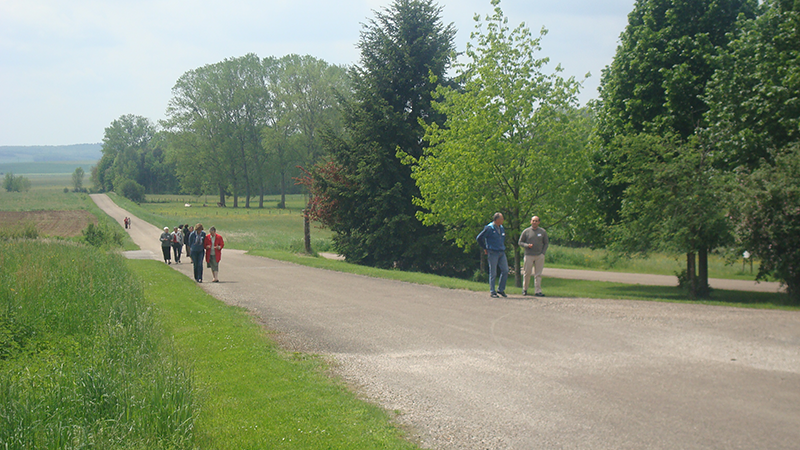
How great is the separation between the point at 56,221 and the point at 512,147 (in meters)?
59.3

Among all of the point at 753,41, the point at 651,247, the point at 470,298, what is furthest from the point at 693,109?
the point at 470,298

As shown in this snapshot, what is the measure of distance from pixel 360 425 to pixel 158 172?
15062 cm

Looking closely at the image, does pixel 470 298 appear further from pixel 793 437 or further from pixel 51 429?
pixel 51 429

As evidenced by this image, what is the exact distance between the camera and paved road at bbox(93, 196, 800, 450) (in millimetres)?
5676

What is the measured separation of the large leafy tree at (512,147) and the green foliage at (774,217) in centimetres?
739

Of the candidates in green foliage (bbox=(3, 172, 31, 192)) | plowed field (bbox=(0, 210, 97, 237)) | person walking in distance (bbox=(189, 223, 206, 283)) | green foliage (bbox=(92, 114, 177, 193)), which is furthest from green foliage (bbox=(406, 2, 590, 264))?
green foliage (bbox=(3, 172, 31, 192))

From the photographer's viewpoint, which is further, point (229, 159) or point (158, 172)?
point (158, 172)

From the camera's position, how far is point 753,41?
18.3 m

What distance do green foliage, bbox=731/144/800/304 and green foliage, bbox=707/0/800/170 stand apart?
144 cm

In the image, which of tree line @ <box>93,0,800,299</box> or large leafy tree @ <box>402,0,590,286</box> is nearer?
tree line @ <box>93,0,800,299</box>

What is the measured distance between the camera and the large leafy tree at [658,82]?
20.1m

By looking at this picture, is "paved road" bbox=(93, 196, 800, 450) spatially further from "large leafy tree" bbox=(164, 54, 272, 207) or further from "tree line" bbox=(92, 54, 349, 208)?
"large leafy tree" bbox=(164, 54, 272, 207)

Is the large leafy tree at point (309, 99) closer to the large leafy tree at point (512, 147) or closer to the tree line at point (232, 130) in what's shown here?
the tree line at point (232, 130)

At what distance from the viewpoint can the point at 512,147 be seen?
70.2ft
